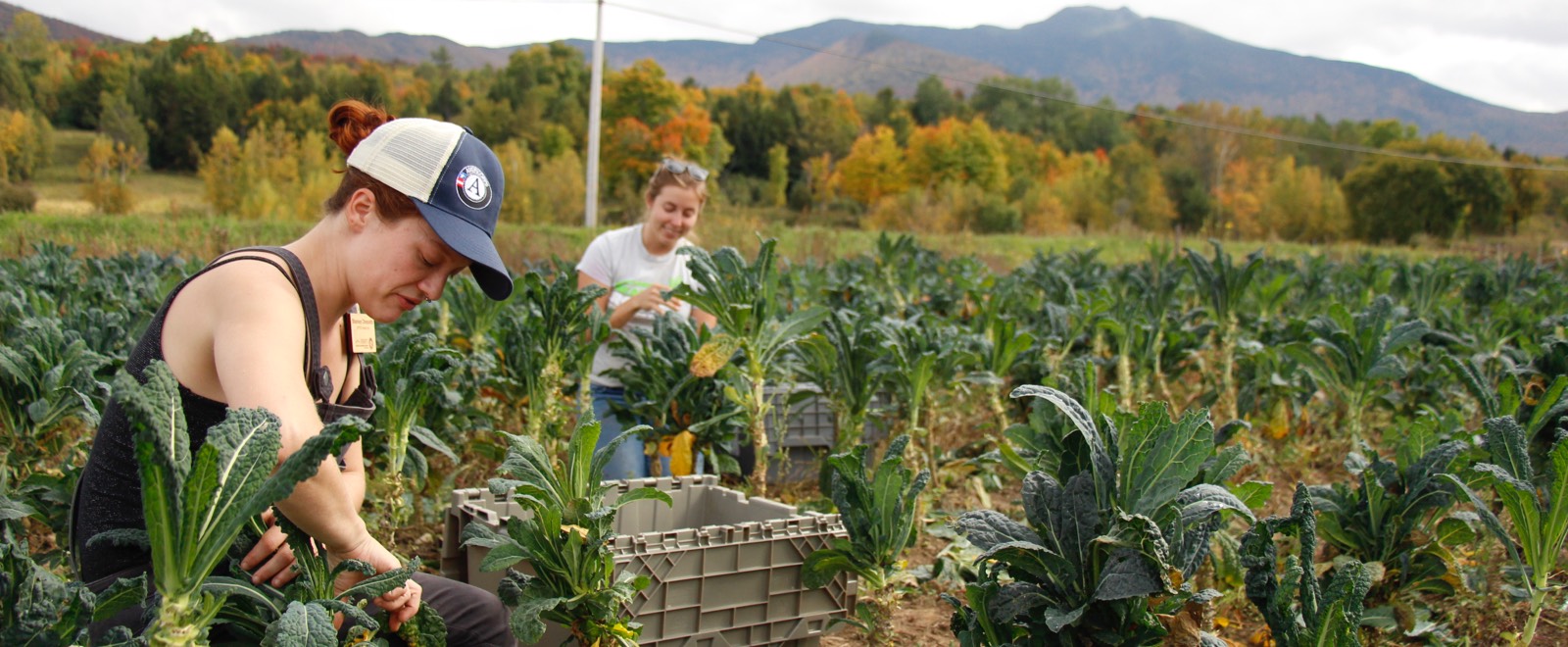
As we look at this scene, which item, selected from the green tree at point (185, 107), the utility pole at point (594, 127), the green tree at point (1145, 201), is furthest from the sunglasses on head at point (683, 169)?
the green tree at point (1145, 201)

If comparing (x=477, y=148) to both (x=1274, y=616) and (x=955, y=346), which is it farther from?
(x=955, y=346)

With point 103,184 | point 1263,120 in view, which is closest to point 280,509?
point 103,184

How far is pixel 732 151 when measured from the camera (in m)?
74.9

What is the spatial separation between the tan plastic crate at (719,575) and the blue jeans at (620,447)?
3.73 feet

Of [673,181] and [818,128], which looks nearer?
[673,181]

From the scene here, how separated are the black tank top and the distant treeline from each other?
28.3m

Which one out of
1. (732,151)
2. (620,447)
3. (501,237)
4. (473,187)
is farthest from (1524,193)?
(473,187)

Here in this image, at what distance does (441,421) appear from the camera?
4.52m

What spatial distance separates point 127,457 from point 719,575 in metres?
1.52

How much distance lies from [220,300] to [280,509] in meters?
0.42

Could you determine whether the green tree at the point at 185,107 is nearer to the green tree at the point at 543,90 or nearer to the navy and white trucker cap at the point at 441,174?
the green tree at the point at 543,90

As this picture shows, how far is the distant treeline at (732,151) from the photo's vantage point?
134ft

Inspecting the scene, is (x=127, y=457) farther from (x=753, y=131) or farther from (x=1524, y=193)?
(x=753, y=131)

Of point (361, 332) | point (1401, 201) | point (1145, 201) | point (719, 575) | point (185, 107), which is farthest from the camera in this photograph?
point (1145, 201)
